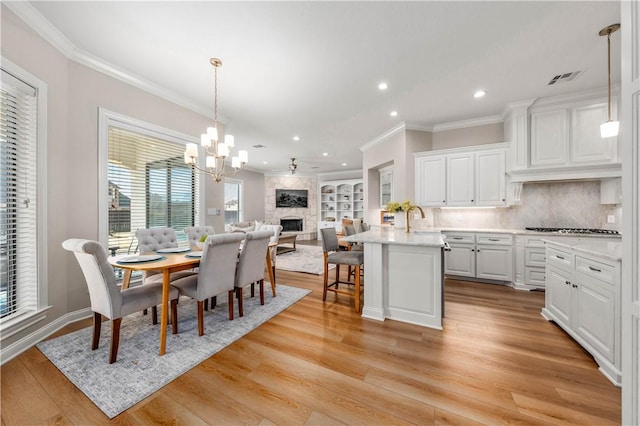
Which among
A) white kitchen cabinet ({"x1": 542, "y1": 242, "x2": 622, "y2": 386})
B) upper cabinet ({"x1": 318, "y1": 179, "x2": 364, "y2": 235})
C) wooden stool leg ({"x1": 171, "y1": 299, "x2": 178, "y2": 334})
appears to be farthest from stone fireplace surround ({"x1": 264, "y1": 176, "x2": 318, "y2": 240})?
white kitchen cabinet ({"x1": 542, "y1": 242, "x2": 622, "y2": 386})

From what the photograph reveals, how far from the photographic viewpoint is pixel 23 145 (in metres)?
2.05

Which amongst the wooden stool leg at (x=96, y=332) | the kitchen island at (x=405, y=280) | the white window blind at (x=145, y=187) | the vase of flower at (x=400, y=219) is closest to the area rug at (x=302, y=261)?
the vase of flower at (x=400, y=219)

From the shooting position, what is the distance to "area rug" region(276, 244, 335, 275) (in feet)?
15.3

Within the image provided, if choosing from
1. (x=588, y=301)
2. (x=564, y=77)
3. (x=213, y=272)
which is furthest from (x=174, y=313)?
(x=564, y=77)

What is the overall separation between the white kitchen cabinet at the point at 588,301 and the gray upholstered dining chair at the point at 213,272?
3.00 m

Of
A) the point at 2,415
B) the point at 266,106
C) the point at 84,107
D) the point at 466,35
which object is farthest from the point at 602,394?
the point at 84,107

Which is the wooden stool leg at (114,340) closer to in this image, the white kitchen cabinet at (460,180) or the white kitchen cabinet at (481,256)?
the white kitchen cabinet at (481,256)

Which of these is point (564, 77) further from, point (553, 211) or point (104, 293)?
point (104, 293)

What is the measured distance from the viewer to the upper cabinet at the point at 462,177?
367 cm

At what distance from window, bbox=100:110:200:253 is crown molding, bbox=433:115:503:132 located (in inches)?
175

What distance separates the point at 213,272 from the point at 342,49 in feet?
8.29

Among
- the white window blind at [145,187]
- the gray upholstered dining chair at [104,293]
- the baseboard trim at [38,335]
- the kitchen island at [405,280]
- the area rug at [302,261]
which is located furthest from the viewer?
the area rug at [302,261]

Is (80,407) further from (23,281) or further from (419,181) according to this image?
(419,181)

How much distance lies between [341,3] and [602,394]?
326cm
